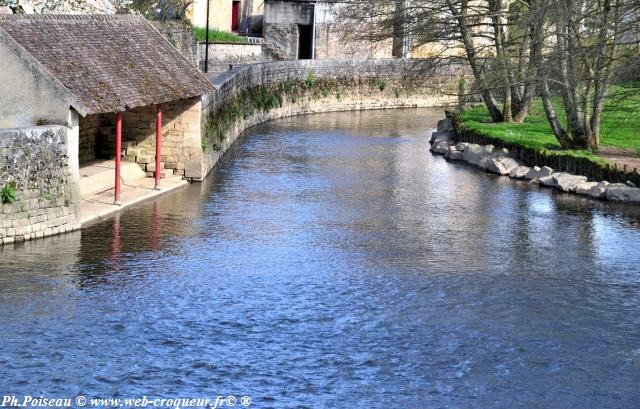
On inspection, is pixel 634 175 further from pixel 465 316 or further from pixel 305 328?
pixel 305 328

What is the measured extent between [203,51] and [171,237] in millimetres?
26302

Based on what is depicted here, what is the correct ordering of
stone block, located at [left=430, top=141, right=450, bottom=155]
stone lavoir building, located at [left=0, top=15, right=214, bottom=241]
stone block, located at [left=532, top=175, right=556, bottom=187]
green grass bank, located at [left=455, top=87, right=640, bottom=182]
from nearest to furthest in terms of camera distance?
stone lavoir building, located at [left=0, top=15, right=214, bottom=241] < green grass bank, located at [left=455, top=87, right=640, bottom=182] < stone block, located at [left=532, top=175, right=556, bottom=187] < stone block, located at [left=430, top=141, right=450, bottom=155]

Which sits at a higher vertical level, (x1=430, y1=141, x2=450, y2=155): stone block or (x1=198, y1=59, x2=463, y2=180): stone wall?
(x1=198, y1=59, x2=463, y2=180): stone wall

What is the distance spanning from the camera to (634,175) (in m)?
25.7

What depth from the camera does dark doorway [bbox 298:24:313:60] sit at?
185 feet

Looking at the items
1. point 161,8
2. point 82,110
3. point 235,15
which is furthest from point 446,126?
point 235,15

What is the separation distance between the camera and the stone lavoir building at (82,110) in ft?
60.7

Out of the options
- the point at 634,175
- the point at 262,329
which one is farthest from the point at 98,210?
the point at 634,175

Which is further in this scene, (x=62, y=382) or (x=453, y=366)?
(x=453, y=366)

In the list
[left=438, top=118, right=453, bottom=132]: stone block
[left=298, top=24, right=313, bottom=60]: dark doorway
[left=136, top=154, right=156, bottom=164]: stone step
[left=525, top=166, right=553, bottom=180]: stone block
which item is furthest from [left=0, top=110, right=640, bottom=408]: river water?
[left=298, top=24, right=313, bottom=60]: dark doorway

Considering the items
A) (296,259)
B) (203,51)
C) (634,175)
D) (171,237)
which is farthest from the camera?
(203,51)

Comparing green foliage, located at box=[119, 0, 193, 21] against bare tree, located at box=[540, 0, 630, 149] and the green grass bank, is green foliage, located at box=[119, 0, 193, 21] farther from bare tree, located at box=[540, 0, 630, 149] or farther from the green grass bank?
bare tree, located at box=[540, 0, 630, 149]

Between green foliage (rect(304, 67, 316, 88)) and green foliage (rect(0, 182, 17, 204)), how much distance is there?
2907cm

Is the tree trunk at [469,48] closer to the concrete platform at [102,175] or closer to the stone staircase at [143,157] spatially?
the stone staircase at [143,157]
